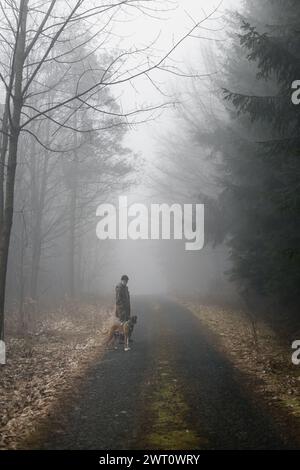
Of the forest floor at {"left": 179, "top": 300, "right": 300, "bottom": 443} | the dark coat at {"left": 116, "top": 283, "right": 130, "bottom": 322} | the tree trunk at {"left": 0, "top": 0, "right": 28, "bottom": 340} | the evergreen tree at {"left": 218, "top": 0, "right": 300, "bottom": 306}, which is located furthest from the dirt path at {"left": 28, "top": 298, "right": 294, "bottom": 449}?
the tree trunk at {"left": 0, "top": 0, "right": 28, "bottom": 340}

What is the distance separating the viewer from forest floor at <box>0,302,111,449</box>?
704 cm

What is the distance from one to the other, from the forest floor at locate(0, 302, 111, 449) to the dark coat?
106 centimetres

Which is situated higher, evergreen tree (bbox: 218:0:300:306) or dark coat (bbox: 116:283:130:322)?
evergreen tree (bbox: 218:0:300:306)

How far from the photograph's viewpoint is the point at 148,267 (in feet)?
362

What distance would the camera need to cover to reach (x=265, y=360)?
1047 centimetres

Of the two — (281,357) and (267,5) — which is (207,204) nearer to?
(267,5)

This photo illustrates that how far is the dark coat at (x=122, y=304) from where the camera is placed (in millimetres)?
13219

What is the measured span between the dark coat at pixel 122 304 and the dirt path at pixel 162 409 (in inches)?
62.5

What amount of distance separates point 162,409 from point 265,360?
4.05 m
